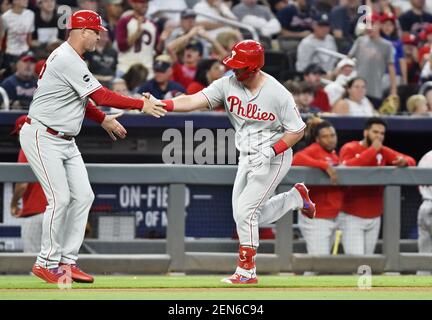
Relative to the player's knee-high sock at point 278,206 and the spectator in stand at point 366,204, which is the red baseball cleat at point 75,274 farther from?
the spectator in stand at point 366,204

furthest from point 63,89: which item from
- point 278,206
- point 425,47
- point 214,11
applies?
point 425,47

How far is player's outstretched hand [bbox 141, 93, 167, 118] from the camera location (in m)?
9.24

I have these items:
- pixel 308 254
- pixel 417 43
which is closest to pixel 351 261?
pixel 308 254

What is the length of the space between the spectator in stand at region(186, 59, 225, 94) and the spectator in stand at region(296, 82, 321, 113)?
3.52ft

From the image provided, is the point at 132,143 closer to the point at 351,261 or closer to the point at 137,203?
the point at 137,203

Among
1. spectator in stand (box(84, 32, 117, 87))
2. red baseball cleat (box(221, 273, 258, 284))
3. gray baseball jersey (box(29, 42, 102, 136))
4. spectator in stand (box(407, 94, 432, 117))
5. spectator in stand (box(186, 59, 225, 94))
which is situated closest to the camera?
gray baseball jersey (box(29, 42, 102, 136))

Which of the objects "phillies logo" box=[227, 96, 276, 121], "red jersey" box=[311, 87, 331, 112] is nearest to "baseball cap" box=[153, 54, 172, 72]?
"red jersey" box=[311, 87, 331, 112]

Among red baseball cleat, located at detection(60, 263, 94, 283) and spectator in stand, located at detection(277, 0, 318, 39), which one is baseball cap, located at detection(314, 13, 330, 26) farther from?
red baseball cleat, located at detection(60, 263, 94, 283)

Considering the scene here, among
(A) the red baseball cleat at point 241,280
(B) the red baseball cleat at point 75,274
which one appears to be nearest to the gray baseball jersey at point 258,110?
(A) the red baseball cleat at point 241,280

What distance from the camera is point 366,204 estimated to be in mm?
11969

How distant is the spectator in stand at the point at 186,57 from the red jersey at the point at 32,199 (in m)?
3.57

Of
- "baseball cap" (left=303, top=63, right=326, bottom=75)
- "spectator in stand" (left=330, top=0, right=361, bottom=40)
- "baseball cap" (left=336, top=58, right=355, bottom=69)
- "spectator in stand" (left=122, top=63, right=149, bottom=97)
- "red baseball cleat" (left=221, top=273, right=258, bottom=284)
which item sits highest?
"spectator in stand" (left=330, top=0, right=361, bottom=40)

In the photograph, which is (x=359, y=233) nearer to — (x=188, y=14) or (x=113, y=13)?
(x=188, y=14)

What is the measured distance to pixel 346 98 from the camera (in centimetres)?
1444
